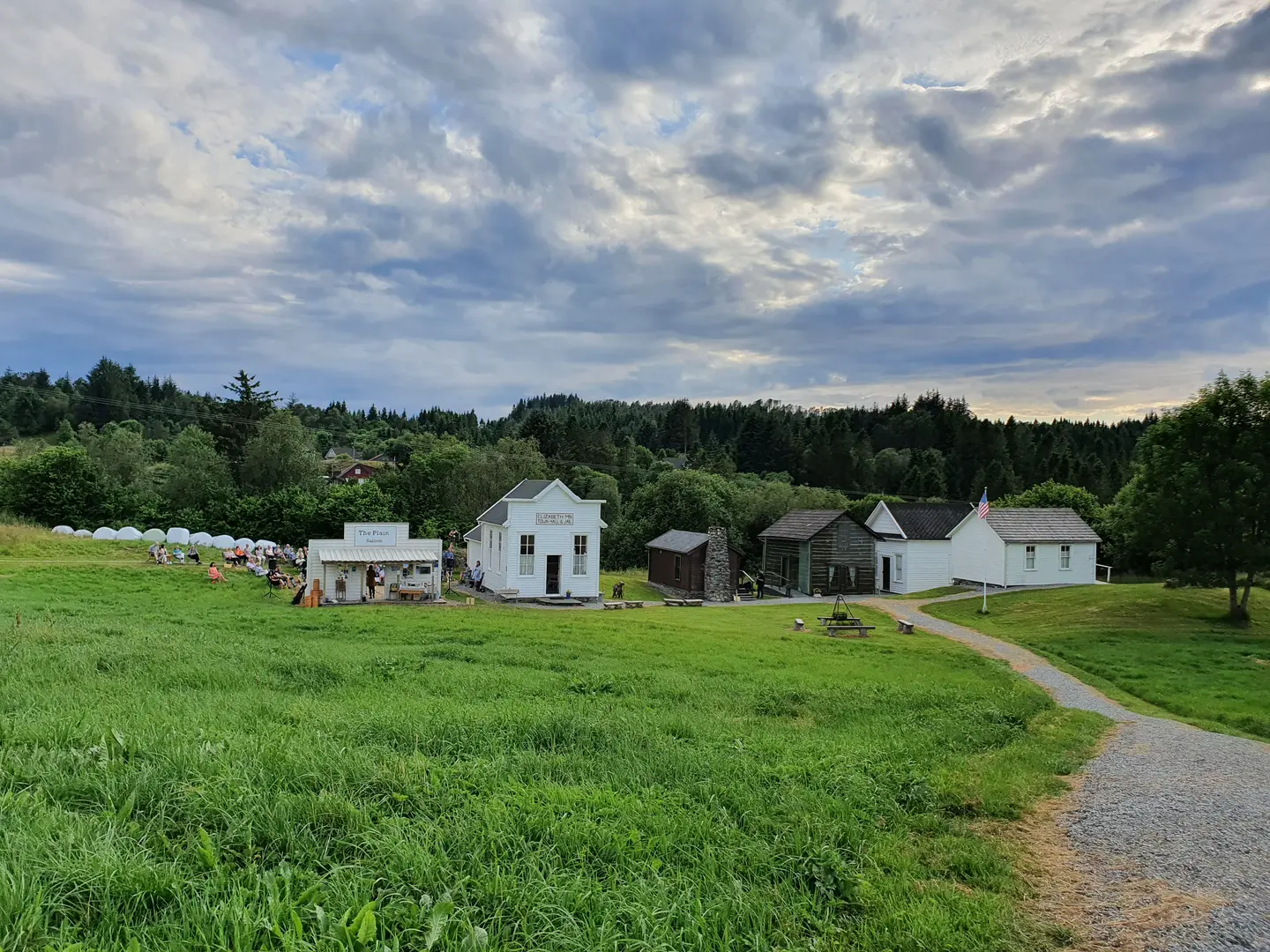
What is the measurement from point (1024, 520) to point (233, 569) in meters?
42.5

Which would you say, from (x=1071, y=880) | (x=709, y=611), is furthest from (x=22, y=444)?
(x=1071, y=880)

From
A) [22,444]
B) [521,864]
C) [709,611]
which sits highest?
[22,444]

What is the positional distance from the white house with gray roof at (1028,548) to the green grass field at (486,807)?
32.4 metres

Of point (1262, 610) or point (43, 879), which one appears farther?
point (1262, 610)

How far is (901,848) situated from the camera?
6191 mm

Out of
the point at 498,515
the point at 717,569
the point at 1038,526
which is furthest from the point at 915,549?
the point at 498,515

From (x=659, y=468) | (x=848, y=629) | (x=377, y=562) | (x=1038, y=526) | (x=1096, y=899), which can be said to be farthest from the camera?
(x=659, y=468)

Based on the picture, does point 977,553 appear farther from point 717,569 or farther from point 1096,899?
point 1096,899

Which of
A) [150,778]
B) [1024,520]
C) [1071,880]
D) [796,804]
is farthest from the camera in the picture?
[1024,520]

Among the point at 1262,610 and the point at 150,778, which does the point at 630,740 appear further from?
the point at 1262,610

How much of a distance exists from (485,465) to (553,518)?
24.1m

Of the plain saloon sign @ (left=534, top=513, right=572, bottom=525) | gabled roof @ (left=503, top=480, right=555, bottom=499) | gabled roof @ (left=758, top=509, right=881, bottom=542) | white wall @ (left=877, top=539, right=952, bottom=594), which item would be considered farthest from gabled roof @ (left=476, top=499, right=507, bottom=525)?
white wall @ (left=877, top=539, right=952, bottom=594)

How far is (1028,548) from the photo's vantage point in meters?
42.5

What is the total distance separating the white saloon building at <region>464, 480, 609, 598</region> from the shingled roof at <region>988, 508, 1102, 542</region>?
76.0ft
